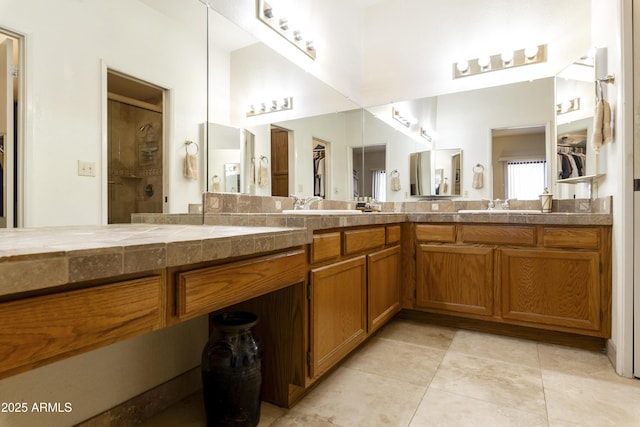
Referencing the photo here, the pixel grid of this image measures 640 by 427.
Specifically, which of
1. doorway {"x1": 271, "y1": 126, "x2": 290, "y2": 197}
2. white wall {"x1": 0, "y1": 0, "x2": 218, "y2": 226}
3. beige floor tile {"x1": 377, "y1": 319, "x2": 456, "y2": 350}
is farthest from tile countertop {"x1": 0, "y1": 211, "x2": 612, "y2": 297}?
beige floor tile {"x1": 377, "y1": 319, "x2": 456, "y2": 350}

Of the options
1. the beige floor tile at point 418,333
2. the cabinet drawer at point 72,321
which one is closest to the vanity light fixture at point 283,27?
the cabinet drawer at point 72,321

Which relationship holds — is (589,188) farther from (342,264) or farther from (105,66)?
(105,66)

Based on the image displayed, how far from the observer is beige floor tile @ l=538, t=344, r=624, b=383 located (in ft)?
5.76

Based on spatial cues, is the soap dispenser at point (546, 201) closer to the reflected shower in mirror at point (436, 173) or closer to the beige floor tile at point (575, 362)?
the reflected shower in mirror at point (436, 173)

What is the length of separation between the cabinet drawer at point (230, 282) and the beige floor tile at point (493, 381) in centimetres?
99

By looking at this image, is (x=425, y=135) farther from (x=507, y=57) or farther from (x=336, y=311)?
(x=336, y=311)

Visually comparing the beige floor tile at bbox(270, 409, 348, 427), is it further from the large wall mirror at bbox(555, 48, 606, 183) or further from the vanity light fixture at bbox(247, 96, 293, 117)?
the large wall mirror at bbox(555, 48, 606, 183)

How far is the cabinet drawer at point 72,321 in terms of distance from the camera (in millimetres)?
545

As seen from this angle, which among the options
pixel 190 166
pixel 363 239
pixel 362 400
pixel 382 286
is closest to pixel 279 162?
pixel 190 166

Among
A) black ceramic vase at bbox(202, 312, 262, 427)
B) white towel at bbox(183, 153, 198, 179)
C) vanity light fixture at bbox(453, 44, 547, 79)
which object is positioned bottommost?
black ceramic vase at bbox(202, 312, 262, 427)

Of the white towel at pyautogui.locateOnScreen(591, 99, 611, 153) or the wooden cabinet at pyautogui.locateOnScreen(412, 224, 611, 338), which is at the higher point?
the white towel at pyautogui.locateOnScreen(591, 99, 611, 153)

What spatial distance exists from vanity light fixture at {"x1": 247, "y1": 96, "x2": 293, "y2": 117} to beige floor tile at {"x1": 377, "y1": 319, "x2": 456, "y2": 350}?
1.66 meters

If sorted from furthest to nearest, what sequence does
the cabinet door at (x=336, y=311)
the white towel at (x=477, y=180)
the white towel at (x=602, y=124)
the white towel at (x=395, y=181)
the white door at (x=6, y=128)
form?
the white towel at (x=395, y=181)
the white towel at (x=477, y=180)
the white towel at (x=602, y=124)
the cabinet door at (x=336, y=311)
the white door at (x=6, y=128)

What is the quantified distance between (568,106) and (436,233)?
4.18 ft
